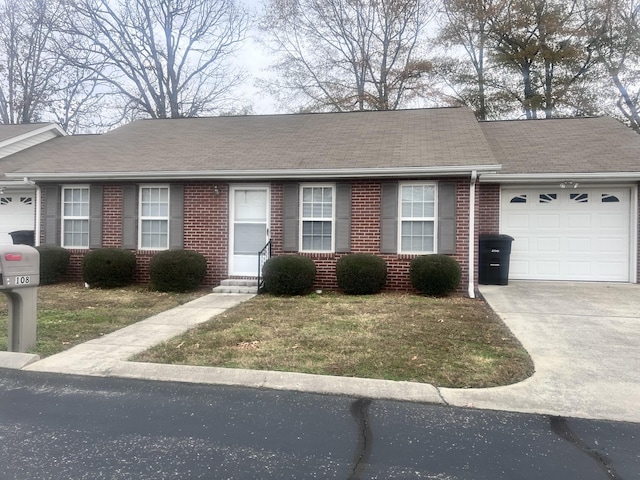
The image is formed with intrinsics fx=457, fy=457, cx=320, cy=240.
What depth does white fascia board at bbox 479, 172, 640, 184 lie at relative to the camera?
10539mm

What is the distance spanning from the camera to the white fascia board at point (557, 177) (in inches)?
415

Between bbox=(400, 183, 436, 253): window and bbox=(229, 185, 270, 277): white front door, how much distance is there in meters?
3.17

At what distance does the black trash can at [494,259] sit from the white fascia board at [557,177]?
1.40 metres

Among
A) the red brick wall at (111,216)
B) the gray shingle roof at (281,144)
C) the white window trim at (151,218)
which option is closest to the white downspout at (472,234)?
the gray shingle roof at (281,144)

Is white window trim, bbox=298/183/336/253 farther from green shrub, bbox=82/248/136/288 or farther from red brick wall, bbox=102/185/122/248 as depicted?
red brick wall, bbox=102/185/122/248

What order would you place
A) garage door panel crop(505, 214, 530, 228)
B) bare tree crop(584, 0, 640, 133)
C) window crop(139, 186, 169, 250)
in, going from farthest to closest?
1. bare tree crop(584, 0, 640, 133)
2. garage door panel crop(505, 214, 530, 228)
3. window crop(139, 186, 169, 250)

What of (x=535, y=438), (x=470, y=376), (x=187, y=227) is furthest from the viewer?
(x=187, y=227)

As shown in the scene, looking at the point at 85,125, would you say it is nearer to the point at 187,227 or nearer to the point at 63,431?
the point at 187,227

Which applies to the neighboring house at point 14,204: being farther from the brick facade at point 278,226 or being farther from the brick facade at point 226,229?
the brick facade at point 226,229

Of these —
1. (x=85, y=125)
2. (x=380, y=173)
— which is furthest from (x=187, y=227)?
(x=85, y=125)

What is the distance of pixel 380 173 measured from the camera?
9.72 m

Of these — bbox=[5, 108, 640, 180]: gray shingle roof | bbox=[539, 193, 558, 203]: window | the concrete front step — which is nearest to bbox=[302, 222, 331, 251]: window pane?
bbox=[5, 108, 640, 180]: gray shingle roof

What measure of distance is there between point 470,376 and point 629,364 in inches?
78.9

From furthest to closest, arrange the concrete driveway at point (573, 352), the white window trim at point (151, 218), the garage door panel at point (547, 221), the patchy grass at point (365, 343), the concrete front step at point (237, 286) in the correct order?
1. the garage door panel at point (547, 221)
2. the white window trim at point (151, 218)
3. the concrete front step at point (237, 286)
4. the patchy grass at point (365, 343)
5. the concrete driveway at point (573, 352)
